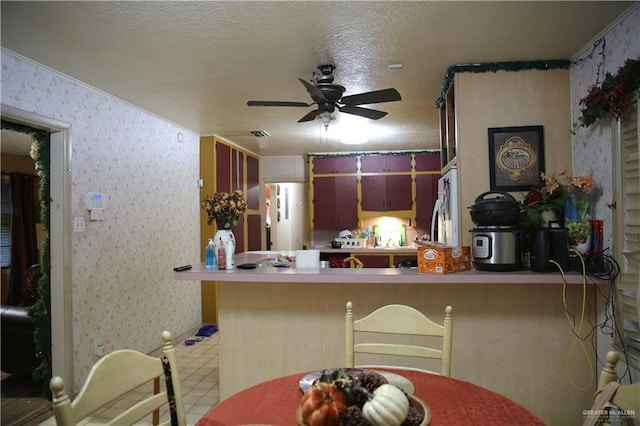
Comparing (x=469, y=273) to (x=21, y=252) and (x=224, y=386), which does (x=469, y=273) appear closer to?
(x=224, y=386)

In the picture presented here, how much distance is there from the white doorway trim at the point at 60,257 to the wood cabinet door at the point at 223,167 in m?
2.12

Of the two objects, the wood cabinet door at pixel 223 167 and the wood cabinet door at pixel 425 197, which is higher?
the wood cabinet door at pixel 223 167

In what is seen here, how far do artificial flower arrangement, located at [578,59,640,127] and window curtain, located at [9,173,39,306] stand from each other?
20.3ft

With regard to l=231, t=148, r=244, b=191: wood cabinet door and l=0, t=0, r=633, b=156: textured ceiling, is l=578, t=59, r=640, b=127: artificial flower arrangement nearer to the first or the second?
l=0, t=0, r=633, b=156: textured ceiling

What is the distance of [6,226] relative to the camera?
5.04 meters

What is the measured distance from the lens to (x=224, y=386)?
8.35 feet

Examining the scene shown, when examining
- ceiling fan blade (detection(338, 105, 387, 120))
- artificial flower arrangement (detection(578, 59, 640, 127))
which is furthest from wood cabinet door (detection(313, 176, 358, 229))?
artificial flower arrangement (detection(578, 59, 640, 127))

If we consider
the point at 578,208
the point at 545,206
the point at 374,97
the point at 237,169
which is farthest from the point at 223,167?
the point at 578,208

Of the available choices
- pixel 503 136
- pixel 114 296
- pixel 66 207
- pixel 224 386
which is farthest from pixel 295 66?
pixel 114 296

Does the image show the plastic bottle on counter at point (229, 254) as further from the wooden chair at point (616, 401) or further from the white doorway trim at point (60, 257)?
the wooden chair at point (616, 401)

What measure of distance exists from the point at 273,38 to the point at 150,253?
2543 millimetres

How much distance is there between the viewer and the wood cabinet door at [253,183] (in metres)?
5.98

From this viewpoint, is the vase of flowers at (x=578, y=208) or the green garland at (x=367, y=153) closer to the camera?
the vase of flowers at (x=578, y=208)

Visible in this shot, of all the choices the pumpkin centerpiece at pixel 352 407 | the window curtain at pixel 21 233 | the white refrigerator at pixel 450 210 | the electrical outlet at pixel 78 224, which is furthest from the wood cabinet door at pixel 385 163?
the pumpkin centerpiece at pixel 352 407
